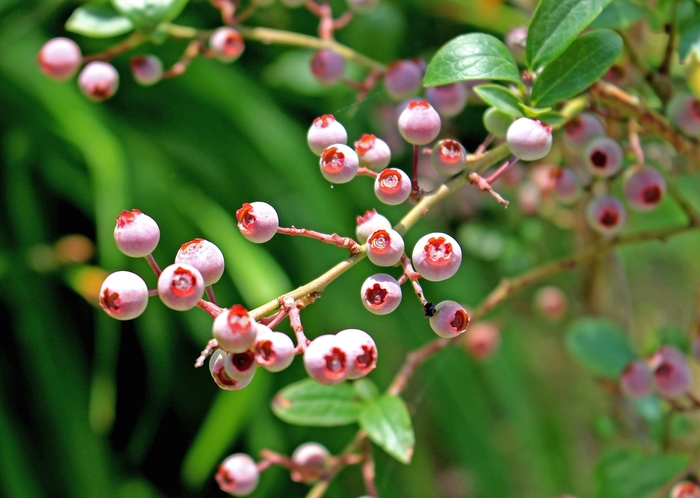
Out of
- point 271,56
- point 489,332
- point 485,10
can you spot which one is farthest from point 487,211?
point 271,56

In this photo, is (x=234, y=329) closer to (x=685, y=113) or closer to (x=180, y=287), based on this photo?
(x=180, y=287)

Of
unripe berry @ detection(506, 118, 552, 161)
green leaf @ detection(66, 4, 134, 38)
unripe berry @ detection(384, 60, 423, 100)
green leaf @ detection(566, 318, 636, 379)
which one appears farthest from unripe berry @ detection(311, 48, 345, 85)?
green leaf @ detection(566, 318, 636, 379)

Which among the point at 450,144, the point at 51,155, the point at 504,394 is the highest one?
the point at 450,144

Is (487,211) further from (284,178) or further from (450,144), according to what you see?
(450,144)

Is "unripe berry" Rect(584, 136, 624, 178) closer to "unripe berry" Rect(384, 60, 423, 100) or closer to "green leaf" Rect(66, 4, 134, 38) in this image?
"unripe berry" Rect(384, 60, 423, 100)

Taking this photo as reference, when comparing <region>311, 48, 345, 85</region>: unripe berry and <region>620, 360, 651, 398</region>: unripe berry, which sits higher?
<region>311, 48, 345, 85</region>: unripe berry

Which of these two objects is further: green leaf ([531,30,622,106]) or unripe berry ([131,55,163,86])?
unripe berry ([131,55,163,86])

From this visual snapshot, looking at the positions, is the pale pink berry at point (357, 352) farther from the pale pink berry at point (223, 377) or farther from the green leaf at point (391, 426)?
the green leaf at point (391, 426)

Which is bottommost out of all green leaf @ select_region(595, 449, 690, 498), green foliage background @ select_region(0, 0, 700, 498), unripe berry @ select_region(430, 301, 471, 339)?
green foliage background @ select_region(0, 0, 700, 498)
